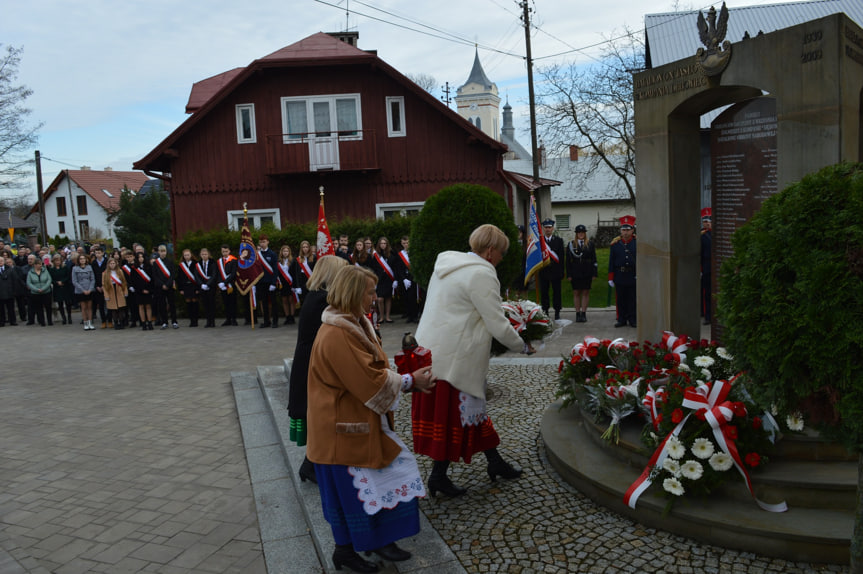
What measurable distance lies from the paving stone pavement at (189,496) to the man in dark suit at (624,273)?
382 centimetres

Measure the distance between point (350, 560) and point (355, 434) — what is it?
2.63 feet

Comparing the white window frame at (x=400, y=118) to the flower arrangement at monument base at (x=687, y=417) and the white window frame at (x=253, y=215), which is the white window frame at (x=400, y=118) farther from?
the flower arrangement at monument base at (x=687, y=417)

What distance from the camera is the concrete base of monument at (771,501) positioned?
3.81 m

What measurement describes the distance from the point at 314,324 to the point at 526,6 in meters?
22.1

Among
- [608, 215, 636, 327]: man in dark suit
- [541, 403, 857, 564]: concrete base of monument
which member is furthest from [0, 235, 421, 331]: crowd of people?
[541, 403, 857, 564]: concrete base of monument

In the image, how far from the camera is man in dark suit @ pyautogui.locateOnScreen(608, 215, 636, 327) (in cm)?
1265

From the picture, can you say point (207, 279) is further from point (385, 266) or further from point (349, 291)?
point (349, 291)

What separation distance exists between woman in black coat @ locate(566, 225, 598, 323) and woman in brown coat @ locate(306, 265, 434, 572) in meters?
10.1

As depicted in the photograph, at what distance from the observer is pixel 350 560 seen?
4.02m

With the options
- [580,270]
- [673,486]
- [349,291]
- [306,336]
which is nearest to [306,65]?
[580,270]

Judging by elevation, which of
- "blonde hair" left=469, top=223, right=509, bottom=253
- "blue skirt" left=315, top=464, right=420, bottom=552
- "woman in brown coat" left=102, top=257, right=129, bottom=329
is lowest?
"blue skirt" left=315, top=464, right=420, bottom=552

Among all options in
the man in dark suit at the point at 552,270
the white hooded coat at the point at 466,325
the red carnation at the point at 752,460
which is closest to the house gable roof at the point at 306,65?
the man in dark suit at the point at 552,270

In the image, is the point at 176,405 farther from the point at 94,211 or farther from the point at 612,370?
the point at 94,211

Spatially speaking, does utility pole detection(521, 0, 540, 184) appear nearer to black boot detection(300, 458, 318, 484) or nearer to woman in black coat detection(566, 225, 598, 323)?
woman in black coat detection(566, 225, 598, 323)
